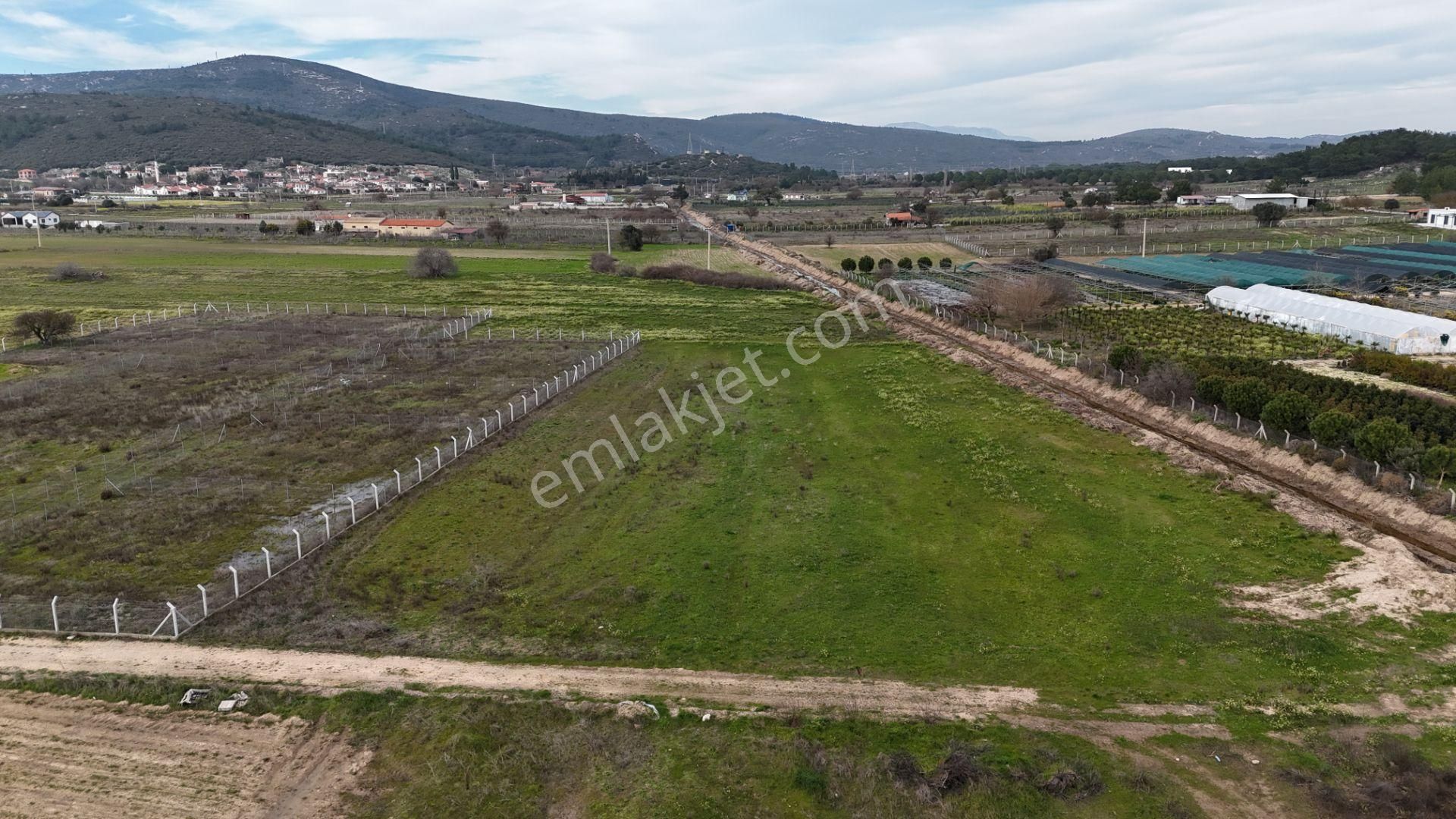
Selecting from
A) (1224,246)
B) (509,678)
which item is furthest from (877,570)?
(1224,246)


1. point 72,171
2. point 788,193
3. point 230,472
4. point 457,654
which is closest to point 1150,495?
point 457,654

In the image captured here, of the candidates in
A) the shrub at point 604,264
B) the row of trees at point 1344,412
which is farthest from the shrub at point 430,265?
the row of trees at point 1344,412

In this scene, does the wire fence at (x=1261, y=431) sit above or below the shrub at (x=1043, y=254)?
below

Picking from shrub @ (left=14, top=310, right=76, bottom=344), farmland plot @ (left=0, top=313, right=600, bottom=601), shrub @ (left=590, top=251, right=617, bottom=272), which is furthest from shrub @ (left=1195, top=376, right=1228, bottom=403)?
shrub @ (left=590, top=251, right=617, bottom=272)

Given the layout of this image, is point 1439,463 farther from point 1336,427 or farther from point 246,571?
point 246,571

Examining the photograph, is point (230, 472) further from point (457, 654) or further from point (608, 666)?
point (608, 666)

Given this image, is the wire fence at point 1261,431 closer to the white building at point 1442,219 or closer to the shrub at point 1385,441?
the shrub at point 1385,441
